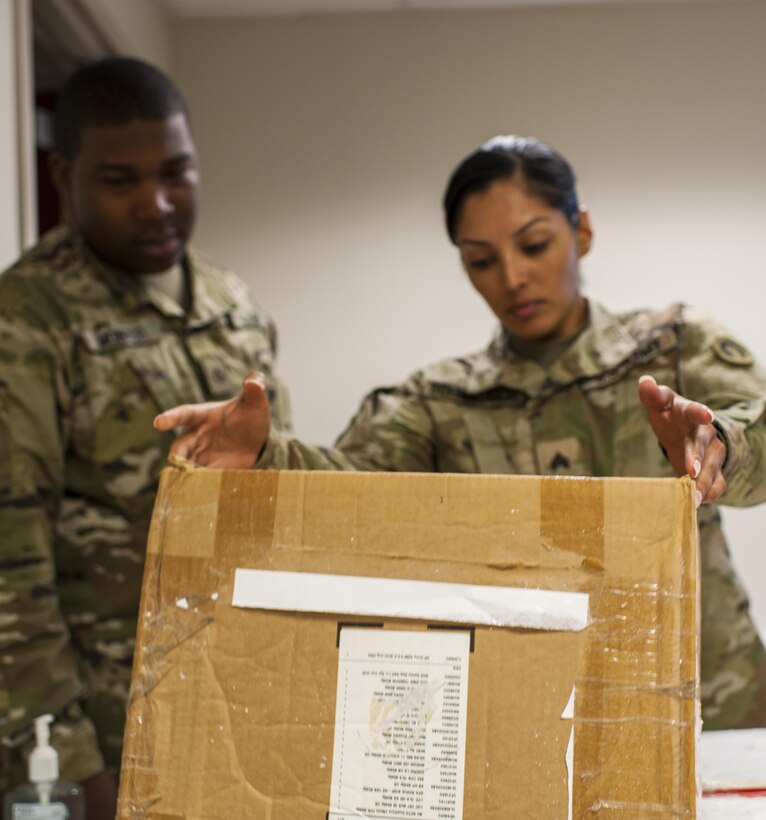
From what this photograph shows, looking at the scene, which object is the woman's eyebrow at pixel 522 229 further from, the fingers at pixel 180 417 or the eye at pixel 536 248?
the fingers at pixel 180 417

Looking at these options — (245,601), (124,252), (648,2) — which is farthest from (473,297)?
(245,601)

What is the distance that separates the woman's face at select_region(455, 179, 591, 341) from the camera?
1.20 m

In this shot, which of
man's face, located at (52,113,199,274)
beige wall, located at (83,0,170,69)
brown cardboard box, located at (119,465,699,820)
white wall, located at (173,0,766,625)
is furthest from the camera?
white wall, located at (173,0,766,625)

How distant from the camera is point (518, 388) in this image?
123cm

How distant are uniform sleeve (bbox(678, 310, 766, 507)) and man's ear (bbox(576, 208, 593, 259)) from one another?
0.59 feet

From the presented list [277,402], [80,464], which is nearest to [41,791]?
[80,464]

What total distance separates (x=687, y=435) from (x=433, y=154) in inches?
100

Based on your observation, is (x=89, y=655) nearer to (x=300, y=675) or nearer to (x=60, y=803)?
(x=60, y=803)

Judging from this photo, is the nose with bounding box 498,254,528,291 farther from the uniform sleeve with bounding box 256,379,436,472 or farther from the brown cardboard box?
the brown cardboard box

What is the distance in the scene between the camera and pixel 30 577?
4.15ft

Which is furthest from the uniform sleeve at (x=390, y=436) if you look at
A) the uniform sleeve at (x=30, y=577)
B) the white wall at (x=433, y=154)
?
the white wall at (x=433, y=154)

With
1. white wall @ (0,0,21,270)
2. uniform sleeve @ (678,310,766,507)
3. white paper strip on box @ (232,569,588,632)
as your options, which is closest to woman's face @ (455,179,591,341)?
uniform sleeve @ (678,310,766,507)

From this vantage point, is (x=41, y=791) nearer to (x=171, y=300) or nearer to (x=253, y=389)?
(x=253, y=389)

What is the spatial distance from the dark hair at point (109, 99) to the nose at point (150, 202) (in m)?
0.10
